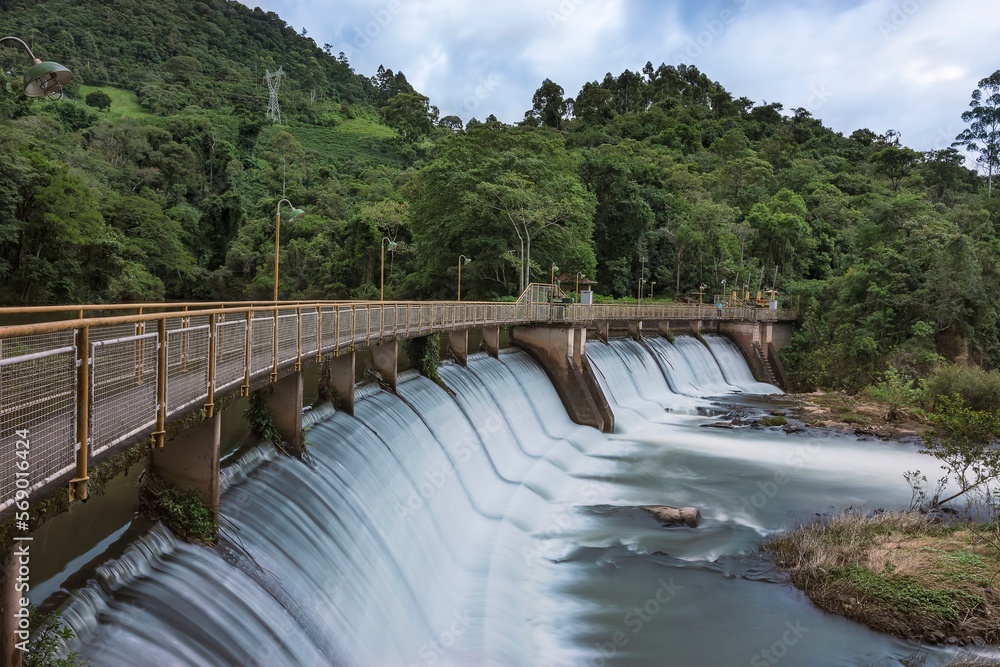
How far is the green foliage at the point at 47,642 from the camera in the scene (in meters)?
4.98

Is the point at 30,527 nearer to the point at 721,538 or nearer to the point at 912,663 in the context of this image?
the point at 912,663

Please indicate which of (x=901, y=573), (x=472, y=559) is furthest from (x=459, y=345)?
(x=901, y=573)

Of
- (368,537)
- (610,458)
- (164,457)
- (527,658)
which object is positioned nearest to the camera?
(164,457)

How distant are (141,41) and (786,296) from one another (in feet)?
524

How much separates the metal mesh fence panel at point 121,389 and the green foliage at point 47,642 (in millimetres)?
1456

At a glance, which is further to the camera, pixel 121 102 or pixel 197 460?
pixel 121 102

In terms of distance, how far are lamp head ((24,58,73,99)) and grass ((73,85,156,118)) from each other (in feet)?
393

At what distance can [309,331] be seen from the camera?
42.2ft

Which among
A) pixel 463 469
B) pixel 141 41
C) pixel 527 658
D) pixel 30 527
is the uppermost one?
pixel 141 41

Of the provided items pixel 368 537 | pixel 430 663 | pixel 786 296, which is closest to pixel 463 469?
pixel 368 537

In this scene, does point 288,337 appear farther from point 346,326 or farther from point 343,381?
point 343,381

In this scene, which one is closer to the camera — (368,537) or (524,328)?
(368,537)

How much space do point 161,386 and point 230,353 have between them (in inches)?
103

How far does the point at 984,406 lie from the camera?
98.2 ft
